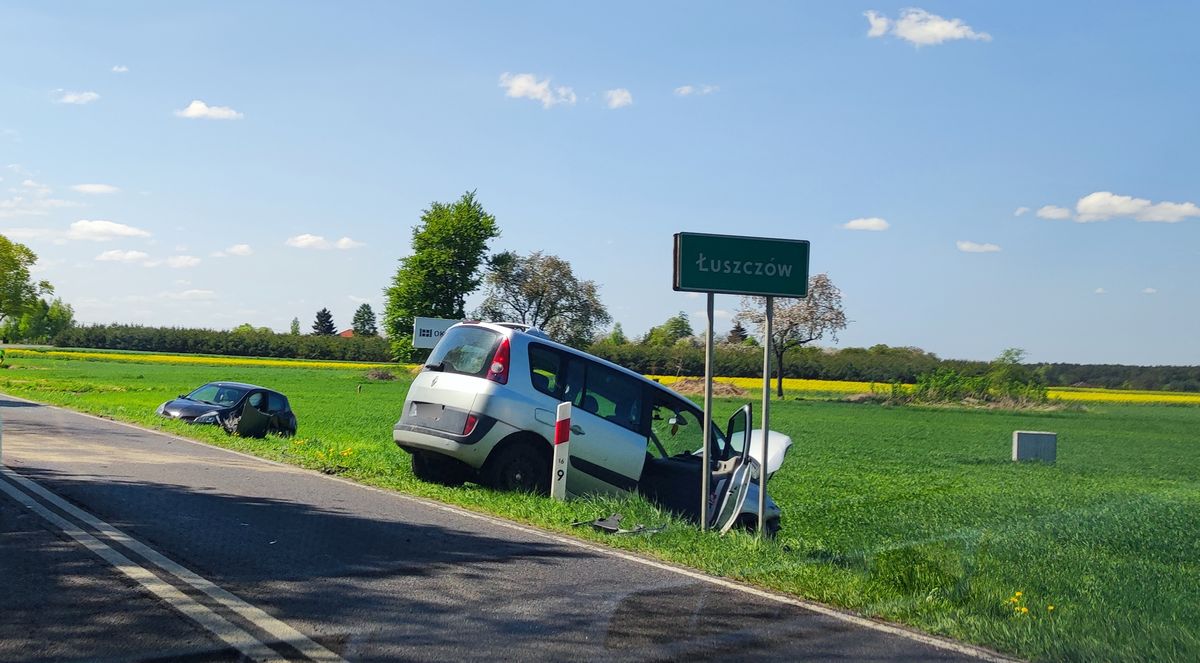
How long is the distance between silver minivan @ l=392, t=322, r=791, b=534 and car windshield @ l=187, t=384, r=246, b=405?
1230 centimetres

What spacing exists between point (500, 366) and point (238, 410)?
12006 millimetres

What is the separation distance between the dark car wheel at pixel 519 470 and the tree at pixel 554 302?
216ft

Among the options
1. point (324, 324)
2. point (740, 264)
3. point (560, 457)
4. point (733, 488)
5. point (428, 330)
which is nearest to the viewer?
point (740, 264)

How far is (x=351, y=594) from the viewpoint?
240 inches

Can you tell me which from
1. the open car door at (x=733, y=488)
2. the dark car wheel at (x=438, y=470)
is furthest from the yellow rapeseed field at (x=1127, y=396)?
the open car door at (x=733, y=488)

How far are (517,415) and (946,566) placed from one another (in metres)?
4.90

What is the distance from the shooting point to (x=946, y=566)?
7504mm

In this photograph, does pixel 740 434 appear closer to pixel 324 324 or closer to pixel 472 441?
pixel 472 441

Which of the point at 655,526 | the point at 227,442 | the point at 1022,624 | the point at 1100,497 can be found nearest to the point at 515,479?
the point at 655,526

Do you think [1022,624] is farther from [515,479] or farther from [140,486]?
[140,486]

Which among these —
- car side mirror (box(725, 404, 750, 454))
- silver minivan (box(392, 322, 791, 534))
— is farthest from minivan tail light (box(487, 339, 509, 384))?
car side mirror (box(725, 404, 750, 454))

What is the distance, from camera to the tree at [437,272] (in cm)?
7775

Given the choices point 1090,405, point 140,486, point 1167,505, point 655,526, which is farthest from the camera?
point 1090,405

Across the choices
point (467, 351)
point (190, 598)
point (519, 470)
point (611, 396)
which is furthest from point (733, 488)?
point (190, 598)
